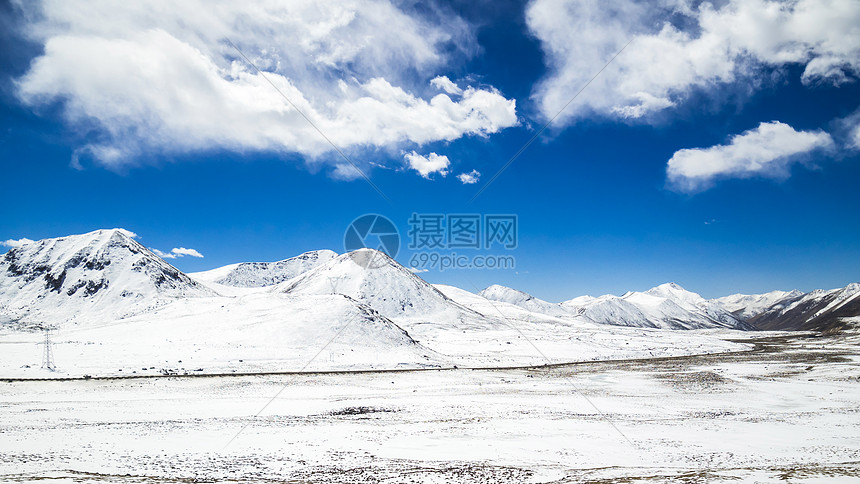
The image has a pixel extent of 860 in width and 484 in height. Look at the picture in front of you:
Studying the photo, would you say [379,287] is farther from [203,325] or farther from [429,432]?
[429,432]

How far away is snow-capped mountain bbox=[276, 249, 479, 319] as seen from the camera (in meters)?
139

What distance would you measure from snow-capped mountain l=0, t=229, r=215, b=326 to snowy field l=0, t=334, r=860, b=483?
251 ft

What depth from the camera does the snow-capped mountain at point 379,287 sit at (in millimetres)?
138875

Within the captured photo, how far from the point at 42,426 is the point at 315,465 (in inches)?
614

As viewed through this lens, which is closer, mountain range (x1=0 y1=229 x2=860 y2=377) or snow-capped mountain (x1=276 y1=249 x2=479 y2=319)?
mountain range (x1=0 y1=229 x2=860 y2=377)

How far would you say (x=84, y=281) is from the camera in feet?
351

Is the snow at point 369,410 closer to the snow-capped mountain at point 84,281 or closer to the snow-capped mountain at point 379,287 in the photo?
the snow-capped mountain at point 84,281

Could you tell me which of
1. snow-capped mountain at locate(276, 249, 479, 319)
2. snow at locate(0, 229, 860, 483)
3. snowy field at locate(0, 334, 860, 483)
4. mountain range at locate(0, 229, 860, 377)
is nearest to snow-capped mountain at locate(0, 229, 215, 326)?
→ mountain range at locate(0, 229, 860, 377)

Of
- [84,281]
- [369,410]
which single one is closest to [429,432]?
[369,410]

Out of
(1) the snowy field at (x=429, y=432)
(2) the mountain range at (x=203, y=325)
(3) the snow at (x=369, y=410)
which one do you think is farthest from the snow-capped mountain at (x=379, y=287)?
(1) the snowy field at (x=429, y=432)

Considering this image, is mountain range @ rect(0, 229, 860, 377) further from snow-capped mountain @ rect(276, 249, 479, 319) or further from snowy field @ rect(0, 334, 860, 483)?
snowy field @ rect(0, 334, 860, 483)

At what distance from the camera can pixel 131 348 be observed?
5175 cm

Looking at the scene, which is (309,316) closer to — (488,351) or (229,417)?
(488,351)

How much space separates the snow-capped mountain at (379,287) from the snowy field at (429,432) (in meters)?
102
